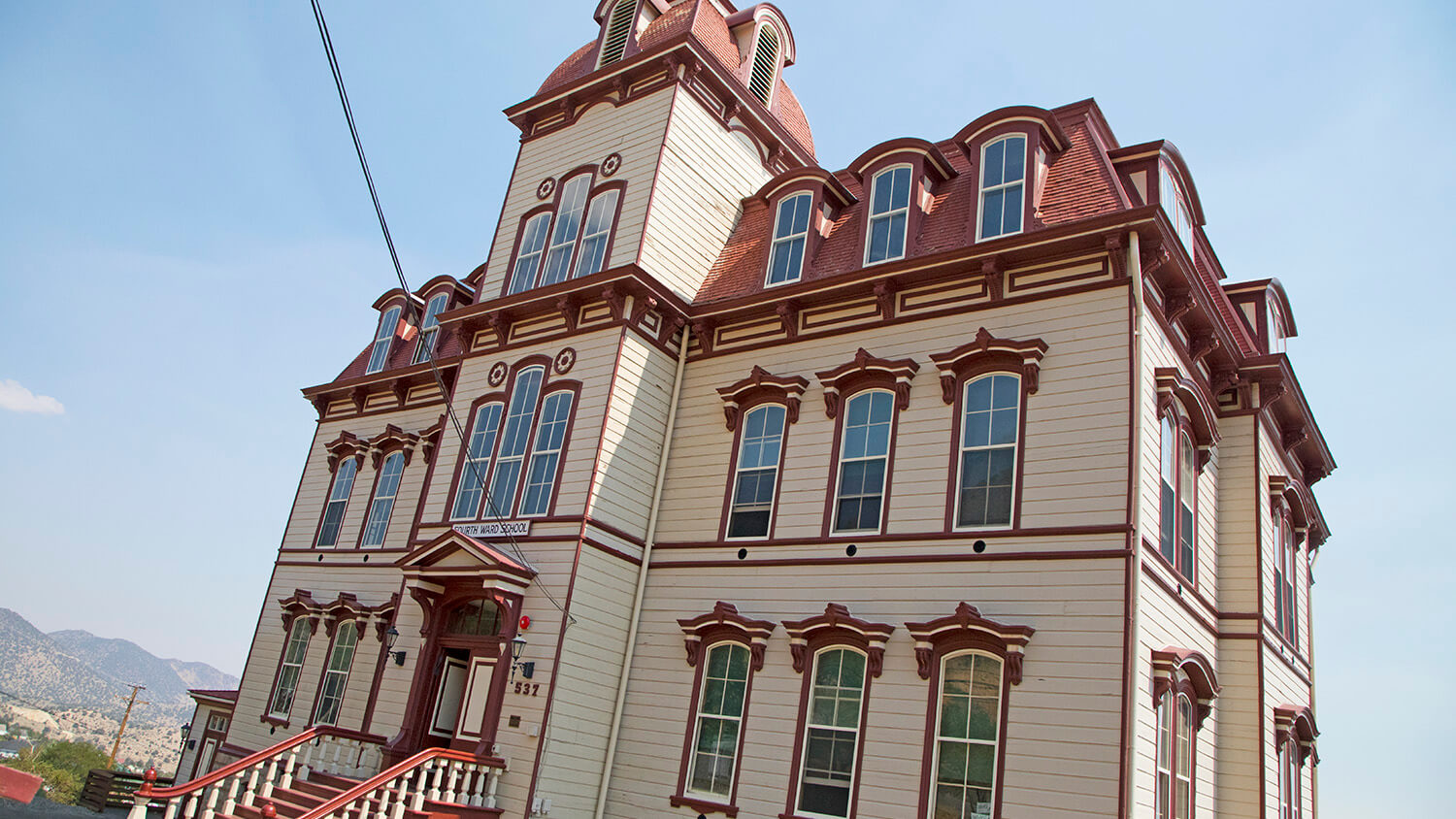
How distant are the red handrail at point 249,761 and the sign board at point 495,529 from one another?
357 centimetres

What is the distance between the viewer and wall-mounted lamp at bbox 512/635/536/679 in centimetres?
1419

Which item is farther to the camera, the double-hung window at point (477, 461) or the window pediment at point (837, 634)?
the double-hung window at point (477, 461)

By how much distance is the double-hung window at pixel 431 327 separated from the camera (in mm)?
22688

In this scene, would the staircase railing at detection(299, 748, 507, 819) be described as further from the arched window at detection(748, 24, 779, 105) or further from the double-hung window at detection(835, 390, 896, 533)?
the arched window at detection(748, 24, 779, 105)

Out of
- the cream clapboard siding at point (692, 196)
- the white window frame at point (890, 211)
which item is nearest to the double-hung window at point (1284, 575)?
the white window frame at point (890, 211)

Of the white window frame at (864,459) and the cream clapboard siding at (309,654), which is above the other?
the white window frame at (864,459)

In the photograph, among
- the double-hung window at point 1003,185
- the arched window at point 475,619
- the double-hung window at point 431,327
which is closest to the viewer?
the double-hung window at point 1003,185

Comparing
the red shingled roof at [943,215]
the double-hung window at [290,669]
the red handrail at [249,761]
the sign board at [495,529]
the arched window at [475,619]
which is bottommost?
the red handrail at [249,761]

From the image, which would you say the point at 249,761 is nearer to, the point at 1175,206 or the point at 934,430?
the point at 934,430

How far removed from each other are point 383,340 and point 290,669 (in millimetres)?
8169

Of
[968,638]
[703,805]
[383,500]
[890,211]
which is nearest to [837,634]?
[968,638]

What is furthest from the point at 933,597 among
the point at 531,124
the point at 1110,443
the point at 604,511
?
the point at 531,124

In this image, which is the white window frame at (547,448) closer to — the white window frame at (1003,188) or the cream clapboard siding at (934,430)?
the cream clapboard siding at (934,430)

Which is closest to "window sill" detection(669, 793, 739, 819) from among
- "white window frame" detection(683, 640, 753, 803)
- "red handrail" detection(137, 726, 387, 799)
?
"white window frame" detection(683, 640, 753, 803)
